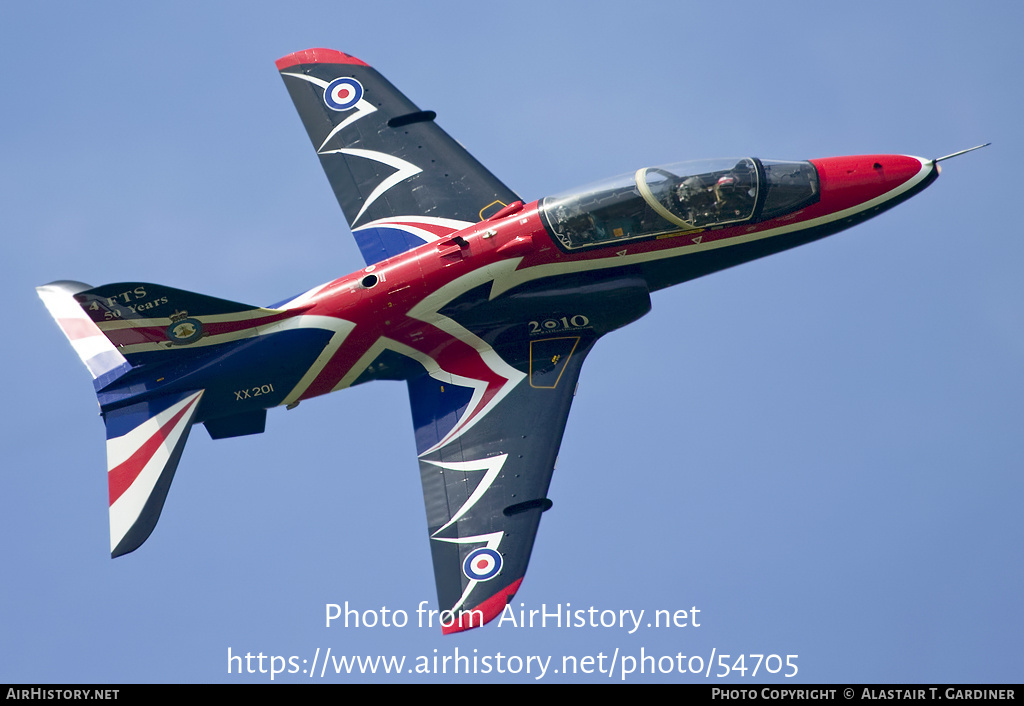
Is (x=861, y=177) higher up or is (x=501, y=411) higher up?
(x=861, y=177)

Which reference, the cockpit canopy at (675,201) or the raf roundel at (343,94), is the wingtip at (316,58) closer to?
the raf roundel at (343,94)

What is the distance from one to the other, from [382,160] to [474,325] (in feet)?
14.3

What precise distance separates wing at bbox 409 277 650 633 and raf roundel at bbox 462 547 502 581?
2 centimetres

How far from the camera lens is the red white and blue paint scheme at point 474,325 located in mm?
27844

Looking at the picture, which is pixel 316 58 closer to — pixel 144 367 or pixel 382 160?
pixel 382 160

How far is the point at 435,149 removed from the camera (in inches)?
1208

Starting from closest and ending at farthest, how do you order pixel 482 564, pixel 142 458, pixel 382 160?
1. pixel 482 564
2. pixel 142 458
3. pixel 382 160

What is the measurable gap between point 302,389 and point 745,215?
8748 millimetres

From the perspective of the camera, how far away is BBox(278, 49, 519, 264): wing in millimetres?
29906

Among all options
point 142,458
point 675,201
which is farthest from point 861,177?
point 142,458

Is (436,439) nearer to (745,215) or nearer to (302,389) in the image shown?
(302,389)

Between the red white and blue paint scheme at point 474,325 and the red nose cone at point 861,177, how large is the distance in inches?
1.0

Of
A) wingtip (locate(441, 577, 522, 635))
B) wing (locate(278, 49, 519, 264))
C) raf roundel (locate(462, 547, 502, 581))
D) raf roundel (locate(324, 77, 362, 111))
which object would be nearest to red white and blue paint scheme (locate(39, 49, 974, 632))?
raf roundel (locate(462, 547, 502, 581))

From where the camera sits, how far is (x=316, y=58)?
32.1 meters
